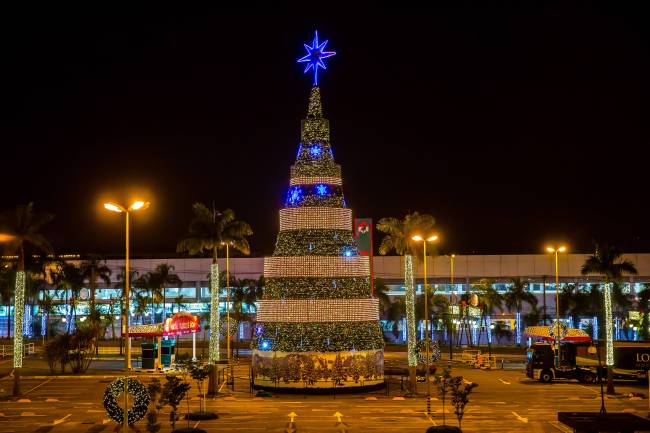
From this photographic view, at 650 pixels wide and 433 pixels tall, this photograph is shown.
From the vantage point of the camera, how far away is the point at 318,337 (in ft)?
158

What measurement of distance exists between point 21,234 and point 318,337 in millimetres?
18187

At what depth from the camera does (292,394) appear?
48.2m

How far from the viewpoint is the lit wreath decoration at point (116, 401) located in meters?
30.4

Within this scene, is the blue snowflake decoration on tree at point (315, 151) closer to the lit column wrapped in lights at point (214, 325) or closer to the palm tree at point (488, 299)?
the lit column wrapped in lights at point (214, 325)

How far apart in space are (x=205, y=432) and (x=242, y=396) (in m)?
14.9

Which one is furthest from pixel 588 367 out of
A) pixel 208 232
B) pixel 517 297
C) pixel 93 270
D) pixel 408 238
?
pixel 93 270

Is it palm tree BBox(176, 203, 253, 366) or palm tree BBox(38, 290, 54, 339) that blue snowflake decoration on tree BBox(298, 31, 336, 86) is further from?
palm tree BBox(38, 290, 54, 339)

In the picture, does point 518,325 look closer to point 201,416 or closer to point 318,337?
point 318,337

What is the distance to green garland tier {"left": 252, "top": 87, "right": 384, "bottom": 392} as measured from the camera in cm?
4800

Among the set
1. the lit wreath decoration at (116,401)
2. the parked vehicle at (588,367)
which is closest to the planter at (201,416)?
the lit wreath decoration at (116,401)

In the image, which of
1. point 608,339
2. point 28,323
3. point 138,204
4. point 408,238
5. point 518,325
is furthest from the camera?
point 28,323

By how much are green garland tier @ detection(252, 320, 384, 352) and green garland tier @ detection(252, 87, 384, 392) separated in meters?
0.06

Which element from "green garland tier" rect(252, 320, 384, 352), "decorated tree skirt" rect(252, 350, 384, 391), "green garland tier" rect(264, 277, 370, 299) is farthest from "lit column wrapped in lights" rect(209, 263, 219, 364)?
"green garland tier" rect(264, 277, 370, 299)

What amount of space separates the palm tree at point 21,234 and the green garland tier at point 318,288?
14139mm
